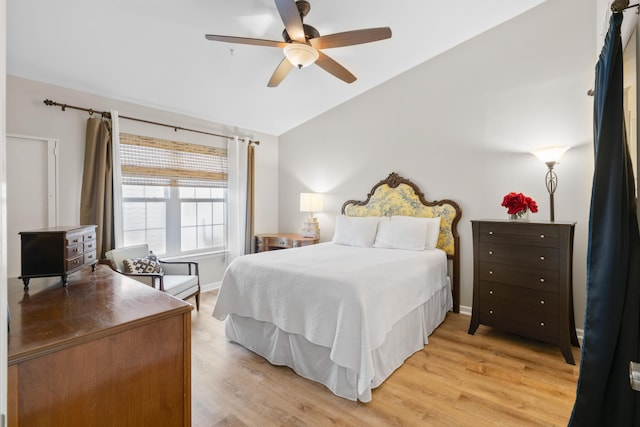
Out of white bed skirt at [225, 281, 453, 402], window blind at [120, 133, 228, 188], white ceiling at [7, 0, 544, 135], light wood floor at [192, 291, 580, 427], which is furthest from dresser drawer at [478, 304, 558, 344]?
window blind at [120, 133, 228, 188]

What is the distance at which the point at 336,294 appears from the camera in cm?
212

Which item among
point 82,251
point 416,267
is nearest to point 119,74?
point 82,251

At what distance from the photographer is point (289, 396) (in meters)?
2.08

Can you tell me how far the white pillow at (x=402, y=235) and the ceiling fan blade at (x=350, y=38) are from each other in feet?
6.55

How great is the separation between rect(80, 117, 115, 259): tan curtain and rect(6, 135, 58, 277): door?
0.82 ft

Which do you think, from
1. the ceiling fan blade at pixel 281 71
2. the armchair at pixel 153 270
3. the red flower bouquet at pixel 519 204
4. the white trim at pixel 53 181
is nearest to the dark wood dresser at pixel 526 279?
the red flower bouquet at pixel 519 204

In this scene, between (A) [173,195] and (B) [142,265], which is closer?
(B) [142,265]

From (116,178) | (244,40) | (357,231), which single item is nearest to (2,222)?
(244,40)

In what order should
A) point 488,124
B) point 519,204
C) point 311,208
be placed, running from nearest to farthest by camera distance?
point 519,204
point 488,124
point 311,208

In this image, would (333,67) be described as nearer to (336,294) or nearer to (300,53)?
(300,53)

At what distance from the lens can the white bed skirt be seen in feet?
6.90

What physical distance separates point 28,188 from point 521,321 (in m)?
4.69

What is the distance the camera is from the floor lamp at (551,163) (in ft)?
9.31

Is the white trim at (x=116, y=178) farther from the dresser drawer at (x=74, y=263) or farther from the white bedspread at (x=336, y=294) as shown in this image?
the dresser drawer at (x=74, y=263)
